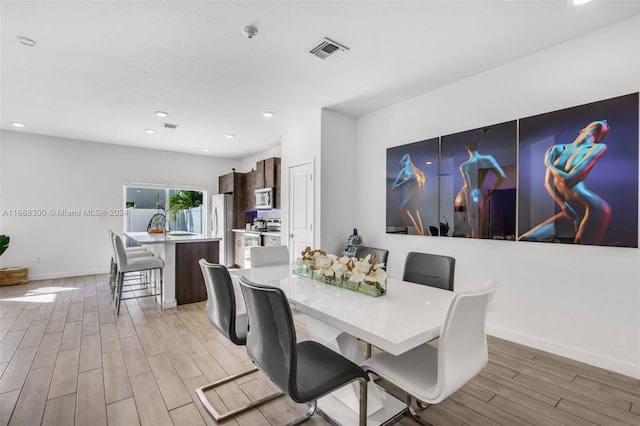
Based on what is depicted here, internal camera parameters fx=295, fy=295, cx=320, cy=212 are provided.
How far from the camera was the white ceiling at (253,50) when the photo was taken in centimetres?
217

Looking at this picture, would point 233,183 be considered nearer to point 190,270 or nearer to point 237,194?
point 237,194

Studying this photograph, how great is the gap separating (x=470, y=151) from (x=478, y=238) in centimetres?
94

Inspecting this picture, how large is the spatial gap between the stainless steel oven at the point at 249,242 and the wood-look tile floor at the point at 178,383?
262 centimetres

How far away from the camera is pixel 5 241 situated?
16.3 feet

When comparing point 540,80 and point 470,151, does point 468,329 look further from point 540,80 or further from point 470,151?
point 540,80

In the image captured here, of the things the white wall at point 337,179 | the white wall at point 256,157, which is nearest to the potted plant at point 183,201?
the white wall at point 256,157

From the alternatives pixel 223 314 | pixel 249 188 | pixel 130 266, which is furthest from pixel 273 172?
pixel 223 314

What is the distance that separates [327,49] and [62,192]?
6.02 m

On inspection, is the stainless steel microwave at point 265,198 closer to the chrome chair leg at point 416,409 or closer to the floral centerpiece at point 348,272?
the floral centerpiece at point 348,272

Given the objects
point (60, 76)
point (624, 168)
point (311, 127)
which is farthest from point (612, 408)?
point (60, 76)

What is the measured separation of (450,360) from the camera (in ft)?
4.14

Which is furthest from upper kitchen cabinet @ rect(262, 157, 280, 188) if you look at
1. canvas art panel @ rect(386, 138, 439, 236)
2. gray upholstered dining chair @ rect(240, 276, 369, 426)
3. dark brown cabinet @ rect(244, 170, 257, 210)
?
gray upholstered dining chair @ rect(240, 276, 369, 426)

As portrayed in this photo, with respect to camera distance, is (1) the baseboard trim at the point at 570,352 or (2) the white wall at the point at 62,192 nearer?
(1) the baseboard trim at the point at 570,352

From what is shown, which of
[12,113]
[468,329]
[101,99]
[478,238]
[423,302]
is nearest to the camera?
[468,329]
